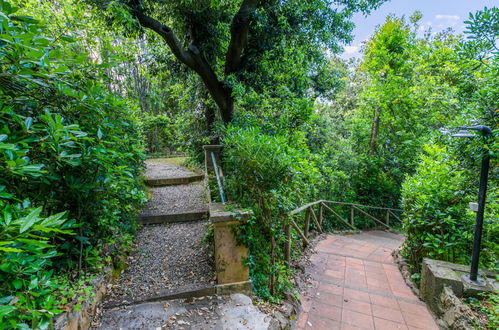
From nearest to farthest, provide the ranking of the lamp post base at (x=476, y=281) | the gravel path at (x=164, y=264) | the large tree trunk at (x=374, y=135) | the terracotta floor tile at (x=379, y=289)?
the gravel path at (x=164, y=264)
the lamp post base at (x=476, y=281)
the terracotta floor tile at (x=379, y=289)
the large tree trunk at (x=374, y=135)

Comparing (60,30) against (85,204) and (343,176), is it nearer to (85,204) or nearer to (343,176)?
(85,204)

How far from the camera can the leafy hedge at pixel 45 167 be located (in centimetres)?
100

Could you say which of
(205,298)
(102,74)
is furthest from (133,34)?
(205,298)

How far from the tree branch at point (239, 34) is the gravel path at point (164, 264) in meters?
3.35

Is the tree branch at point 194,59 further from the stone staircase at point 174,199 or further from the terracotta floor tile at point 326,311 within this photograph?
the terracotta floor tile at point 326,311

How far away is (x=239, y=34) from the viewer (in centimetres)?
438

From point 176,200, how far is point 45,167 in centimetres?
311

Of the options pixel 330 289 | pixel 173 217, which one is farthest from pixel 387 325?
pixel 173 217

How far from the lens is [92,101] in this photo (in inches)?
64.1

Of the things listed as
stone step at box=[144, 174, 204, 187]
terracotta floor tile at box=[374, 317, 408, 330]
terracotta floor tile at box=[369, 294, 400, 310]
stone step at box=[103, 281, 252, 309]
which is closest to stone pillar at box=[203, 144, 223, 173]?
stone step at box=[144, 174, 204, 187]

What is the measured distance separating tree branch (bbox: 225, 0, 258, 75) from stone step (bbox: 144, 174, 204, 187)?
254cm

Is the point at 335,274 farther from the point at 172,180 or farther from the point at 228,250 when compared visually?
the point at 172,180

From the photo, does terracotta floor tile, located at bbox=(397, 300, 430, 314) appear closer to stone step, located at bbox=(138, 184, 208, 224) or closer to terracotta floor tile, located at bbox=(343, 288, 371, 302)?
terracotta floor tile, located at bbox=(343, 288, 371, 302)

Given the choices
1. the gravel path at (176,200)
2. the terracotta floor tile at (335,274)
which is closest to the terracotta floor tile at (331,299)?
the terracotta floor tile at (335,274)
